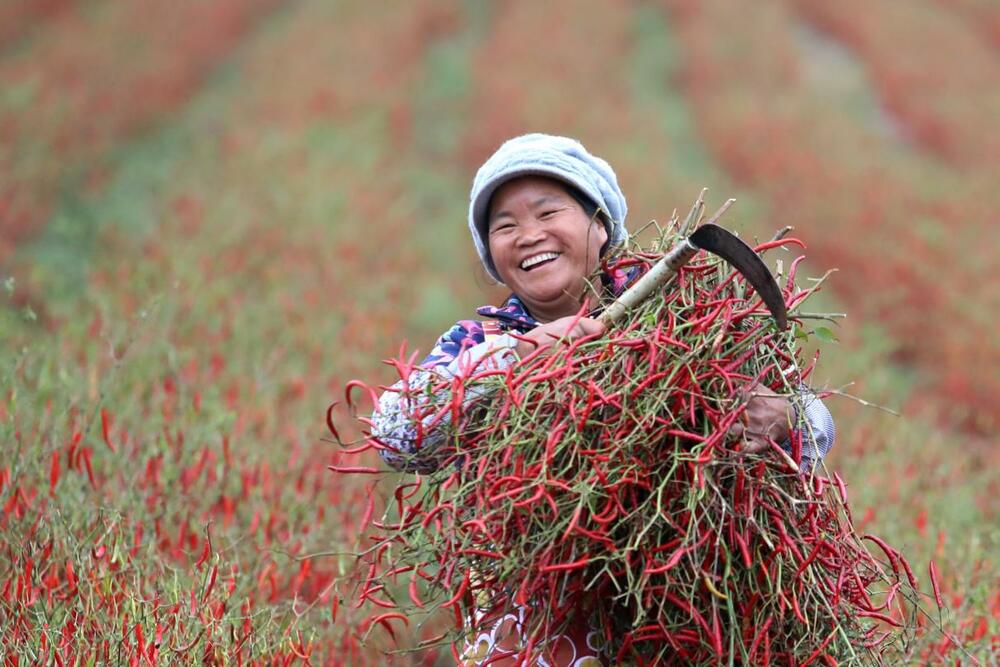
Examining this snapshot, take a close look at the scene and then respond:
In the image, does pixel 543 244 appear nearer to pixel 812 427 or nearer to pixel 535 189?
pixel 535 189

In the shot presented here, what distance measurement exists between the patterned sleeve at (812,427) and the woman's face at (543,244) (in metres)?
0.46

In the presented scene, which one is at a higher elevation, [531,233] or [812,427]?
[531,233]

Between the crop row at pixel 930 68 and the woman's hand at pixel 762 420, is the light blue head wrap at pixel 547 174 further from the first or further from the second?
the crop row at pixel 930 68

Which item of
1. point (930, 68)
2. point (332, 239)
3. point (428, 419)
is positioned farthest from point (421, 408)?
point (930, 68)

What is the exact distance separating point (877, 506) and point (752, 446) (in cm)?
180

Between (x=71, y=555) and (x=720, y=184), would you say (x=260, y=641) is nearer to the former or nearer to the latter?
(x=71, y=555)

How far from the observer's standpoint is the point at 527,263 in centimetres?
198

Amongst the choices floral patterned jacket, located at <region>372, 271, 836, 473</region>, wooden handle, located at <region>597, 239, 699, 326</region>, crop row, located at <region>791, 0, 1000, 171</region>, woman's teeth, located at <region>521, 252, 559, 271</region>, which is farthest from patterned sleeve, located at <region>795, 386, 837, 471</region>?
crop row, located at <region>791, 0, 1000, 171</region>

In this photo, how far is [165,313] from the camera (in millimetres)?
4164

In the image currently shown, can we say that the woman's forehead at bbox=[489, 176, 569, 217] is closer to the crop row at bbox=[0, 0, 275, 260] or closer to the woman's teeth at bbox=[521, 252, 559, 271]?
the woman's teeth at bbox=[521, 252, 559, 271]

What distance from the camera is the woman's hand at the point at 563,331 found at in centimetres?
169

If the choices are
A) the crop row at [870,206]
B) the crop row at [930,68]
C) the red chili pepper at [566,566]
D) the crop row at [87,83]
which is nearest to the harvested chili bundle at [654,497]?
the red chili pepper at [566,566]

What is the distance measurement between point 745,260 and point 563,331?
30cm

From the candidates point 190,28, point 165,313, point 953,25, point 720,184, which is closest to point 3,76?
point 190,28
